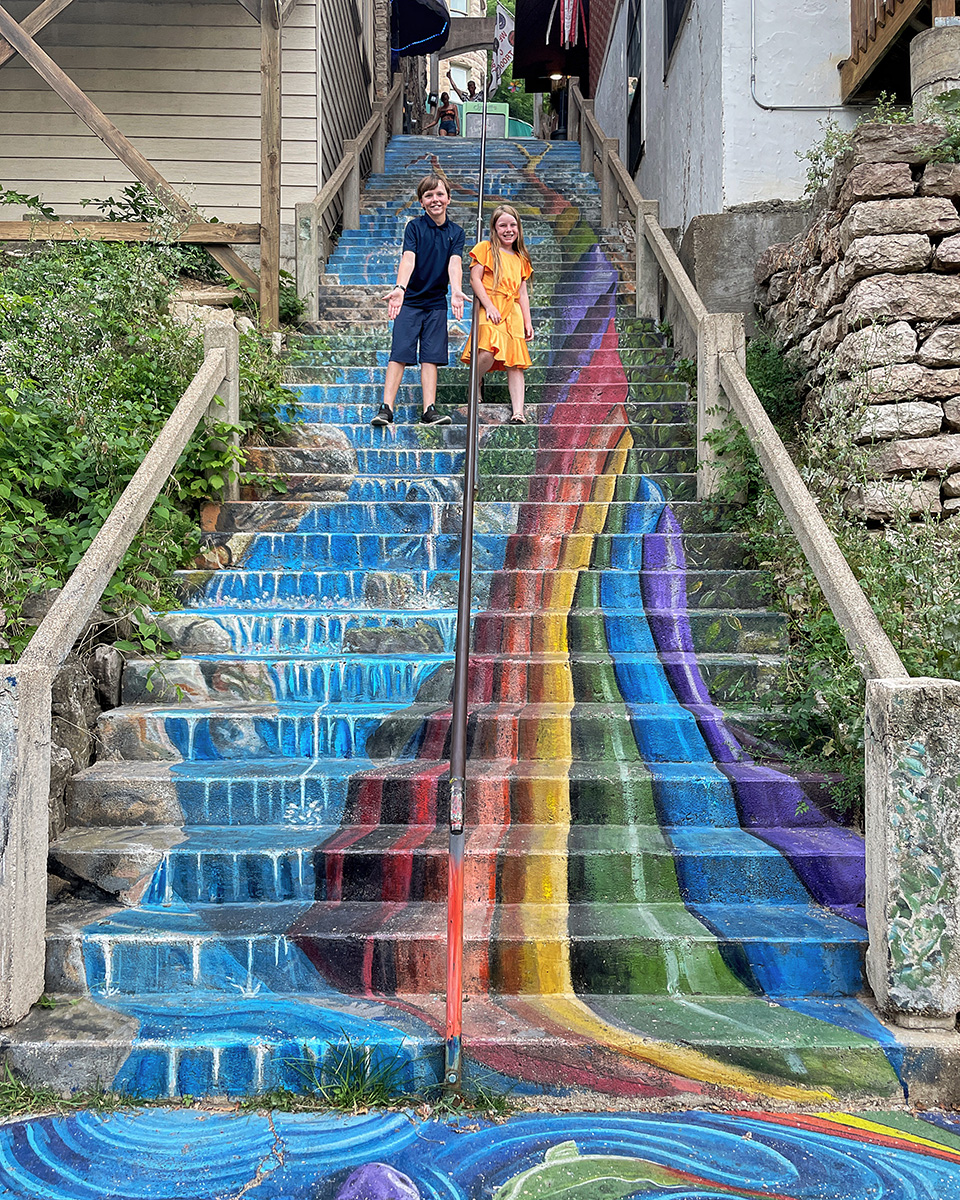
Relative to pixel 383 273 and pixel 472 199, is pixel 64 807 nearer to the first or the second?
pixel 383 273

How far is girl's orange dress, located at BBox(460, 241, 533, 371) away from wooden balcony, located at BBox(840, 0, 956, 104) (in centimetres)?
247

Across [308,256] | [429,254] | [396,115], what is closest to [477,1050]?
[429,254]

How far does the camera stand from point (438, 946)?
2.81 metres

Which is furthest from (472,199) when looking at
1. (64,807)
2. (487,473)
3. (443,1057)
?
(443,1057)

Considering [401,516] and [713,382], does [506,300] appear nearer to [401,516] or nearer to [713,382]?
[713,382]

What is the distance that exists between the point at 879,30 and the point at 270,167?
4258 millimetres

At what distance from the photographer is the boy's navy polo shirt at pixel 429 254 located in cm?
606

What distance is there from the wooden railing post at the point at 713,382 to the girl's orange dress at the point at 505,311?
51.6 inches

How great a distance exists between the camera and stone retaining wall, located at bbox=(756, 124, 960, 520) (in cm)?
482

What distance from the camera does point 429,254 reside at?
6086mm

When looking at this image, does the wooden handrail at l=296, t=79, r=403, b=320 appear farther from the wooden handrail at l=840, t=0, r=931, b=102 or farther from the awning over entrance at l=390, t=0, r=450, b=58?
the awning over entrance at l=390, t=0, r=450, b=58

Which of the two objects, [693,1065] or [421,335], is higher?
[421,335]

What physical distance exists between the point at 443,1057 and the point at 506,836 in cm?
87

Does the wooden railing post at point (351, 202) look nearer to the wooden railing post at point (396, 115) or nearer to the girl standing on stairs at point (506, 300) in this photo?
the girl standing on stairs at point (506, 300)
